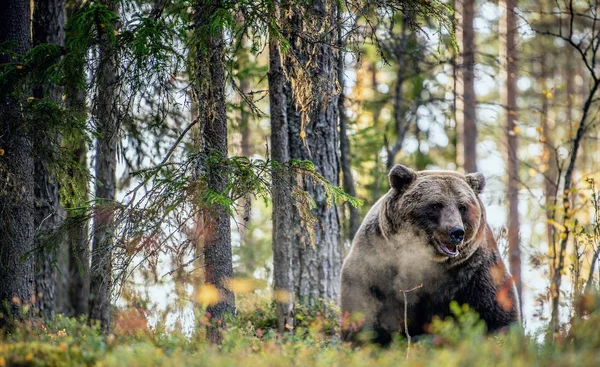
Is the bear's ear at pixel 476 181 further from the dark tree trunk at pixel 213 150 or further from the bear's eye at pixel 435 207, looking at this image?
the dark tree trunk at pixel 213 150

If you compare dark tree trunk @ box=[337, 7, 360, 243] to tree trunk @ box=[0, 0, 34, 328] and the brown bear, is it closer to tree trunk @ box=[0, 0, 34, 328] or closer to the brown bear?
the brown bear

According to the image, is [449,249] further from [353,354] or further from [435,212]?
[353,354]

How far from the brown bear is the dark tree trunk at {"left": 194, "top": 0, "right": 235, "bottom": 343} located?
1.35 meters

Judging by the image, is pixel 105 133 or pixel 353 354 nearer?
pixel 353 354

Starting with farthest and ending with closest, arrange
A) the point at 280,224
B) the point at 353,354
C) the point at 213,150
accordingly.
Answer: the point at 280,224 → the point at 213,150 → the point at 353,354

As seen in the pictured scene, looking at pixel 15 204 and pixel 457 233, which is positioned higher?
pixel 15 204

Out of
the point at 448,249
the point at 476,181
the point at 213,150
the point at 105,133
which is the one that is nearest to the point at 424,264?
the point at 448,249

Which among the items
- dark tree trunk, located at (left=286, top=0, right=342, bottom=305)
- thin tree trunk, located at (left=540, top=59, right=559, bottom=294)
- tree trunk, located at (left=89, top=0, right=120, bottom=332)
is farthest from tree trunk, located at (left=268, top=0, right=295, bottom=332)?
thin tree trunk, located at (left=540, top=59, right=559, bottom=294)

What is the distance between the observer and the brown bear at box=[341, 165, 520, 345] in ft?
21.7

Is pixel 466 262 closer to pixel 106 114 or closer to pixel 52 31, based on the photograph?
pixel 106 114

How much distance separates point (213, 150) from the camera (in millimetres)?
6363

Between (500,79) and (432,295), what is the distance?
1478 centimetres

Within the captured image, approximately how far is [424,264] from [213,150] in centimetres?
253

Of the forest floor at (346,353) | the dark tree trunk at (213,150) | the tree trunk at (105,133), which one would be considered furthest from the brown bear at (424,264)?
the tree trunk at (105,133)
